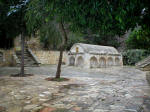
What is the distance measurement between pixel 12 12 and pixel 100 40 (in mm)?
23161

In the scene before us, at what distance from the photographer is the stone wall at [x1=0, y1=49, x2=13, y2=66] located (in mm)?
15985

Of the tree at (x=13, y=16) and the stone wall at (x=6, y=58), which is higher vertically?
the tree at (x=13, y=16)

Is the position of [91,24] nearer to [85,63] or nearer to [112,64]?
[85,63]

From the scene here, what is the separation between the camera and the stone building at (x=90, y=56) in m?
16.8

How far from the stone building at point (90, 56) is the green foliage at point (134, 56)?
2.93 metres

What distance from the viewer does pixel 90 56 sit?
16797mm

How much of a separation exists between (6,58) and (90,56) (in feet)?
30.8

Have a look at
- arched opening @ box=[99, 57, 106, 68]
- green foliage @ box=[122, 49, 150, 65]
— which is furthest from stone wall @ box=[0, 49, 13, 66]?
green foliage @ box=[122, 49, 150, 65]

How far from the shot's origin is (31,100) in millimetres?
4223

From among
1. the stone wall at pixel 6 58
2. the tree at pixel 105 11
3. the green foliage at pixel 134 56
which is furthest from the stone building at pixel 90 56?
the tree at pixel 105 11

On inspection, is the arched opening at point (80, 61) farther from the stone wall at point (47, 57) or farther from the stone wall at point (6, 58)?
the stone wall at point (6, 58)

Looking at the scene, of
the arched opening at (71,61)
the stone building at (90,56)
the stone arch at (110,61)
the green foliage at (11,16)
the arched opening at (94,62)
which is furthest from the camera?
the stone arch at (110,61)

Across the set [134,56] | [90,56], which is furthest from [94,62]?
[134,56]

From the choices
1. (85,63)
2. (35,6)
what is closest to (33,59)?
(85,63)
